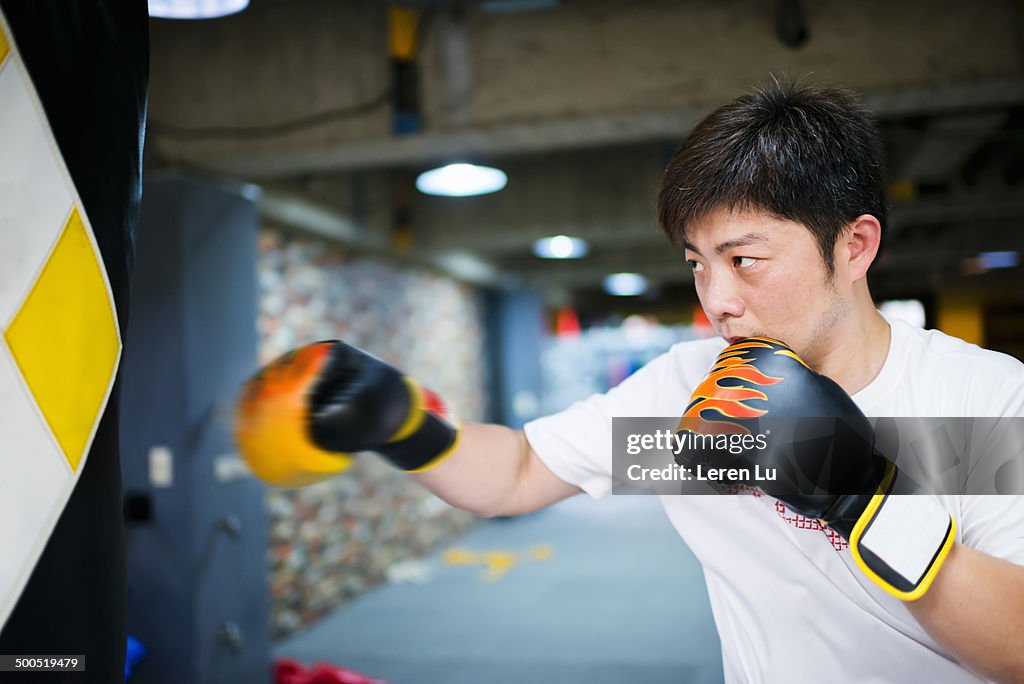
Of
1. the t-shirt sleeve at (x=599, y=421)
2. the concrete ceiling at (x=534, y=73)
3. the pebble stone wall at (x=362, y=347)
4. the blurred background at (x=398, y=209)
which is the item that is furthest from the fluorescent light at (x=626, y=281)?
the t-shirt sleeve at (x=599, y=421)

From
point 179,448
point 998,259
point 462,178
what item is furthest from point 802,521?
point 998,259

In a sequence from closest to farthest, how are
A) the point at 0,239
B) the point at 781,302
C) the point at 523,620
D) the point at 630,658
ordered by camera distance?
1. the point at 0,239
2. the point at 781,302
3. the point at 630,658
4. the point at 523,620

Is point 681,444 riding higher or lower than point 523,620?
higher

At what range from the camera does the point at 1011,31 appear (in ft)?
9.77

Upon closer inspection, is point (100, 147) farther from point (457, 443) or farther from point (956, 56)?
point (956, 56)

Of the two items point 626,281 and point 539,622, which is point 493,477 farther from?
point 626,281

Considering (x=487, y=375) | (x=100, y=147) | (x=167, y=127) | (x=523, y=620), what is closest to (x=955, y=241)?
(x=487, y=375)

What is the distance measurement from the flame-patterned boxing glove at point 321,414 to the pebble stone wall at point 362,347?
3494mm

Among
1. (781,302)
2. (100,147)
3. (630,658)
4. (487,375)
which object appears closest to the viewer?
(100,147)

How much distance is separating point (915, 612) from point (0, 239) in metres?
1.12

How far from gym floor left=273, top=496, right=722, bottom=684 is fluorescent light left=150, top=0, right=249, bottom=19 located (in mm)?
3020

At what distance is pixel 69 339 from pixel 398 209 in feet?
17.3

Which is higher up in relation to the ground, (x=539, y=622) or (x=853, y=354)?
(x=853, y=354)

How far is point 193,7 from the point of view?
2.23m
